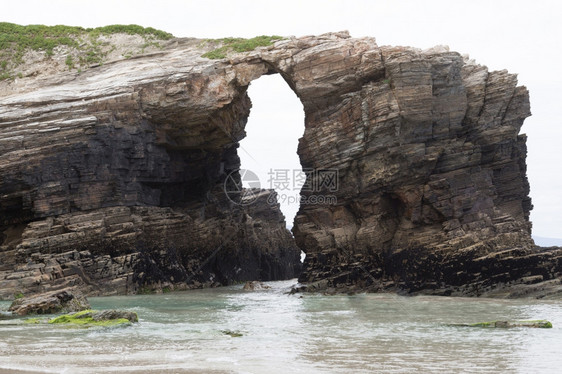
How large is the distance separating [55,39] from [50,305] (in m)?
26.7

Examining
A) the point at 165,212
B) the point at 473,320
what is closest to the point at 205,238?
the point at 165,212

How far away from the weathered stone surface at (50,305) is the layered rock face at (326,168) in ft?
24.2

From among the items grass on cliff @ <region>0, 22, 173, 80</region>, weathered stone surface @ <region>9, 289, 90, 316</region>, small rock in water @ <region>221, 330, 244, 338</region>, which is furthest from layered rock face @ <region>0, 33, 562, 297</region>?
small rock in water @ <region>221, 330, 244, 338</region>

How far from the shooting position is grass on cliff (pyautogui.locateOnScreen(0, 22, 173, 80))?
45.6 meters

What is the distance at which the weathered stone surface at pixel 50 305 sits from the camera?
86.1 ft

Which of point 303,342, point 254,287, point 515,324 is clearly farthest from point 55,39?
point 515,324

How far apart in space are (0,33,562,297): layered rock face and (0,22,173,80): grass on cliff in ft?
16.1

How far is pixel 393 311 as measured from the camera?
27.1 m

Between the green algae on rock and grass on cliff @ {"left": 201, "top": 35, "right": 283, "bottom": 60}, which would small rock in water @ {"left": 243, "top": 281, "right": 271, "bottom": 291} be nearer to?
grass on cliff @ {"left": 201, "top": 35, "right": 283, "bottom": 60}

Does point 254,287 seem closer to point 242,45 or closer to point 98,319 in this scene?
point 242,45

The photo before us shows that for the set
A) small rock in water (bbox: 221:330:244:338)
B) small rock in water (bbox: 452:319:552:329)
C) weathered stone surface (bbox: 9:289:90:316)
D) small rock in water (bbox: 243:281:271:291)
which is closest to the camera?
small rock in water (bbox: 221:330:244:338)

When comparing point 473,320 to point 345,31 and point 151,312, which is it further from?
point 345,31

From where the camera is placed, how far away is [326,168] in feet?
128

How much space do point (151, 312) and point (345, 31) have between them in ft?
68.6
